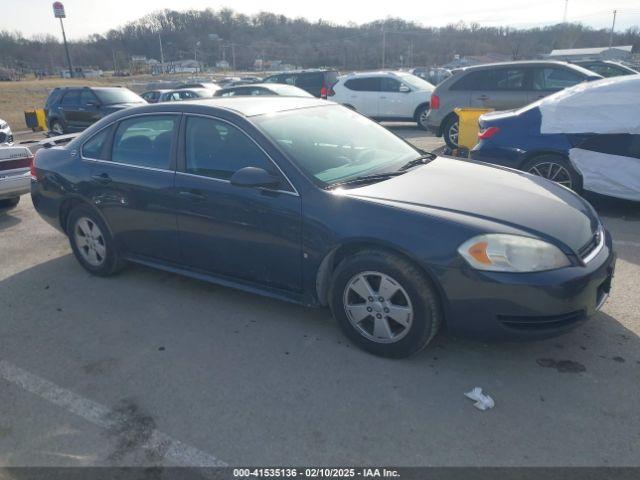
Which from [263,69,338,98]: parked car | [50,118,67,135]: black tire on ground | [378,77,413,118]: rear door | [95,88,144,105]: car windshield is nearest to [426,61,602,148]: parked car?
[378,77,413,118]: rear door

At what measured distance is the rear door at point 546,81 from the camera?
1034 centimetres

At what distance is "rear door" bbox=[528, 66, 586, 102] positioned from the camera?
10.3 metres

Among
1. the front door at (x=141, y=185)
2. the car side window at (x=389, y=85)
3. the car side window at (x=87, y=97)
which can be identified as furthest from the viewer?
the car side window at (x=389, y=85)

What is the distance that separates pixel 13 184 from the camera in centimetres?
676

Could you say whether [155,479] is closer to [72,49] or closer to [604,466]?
[604,466]

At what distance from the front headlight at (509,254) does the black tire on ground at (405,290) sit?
1.07ft

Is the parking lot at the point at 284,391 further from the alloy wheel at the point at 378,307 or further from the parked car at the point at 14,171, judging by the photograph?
the parked car at the point at 14,171

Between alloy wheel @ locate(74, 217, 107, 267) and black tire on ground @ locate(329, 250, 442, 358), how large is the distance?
2.51 meters

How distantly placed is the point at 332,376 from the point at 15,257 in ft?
13.5

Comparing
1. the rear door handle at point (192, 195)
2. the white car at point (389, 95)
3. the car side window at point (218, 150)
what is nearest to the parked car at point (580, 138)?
the car side window at point (218, 150)

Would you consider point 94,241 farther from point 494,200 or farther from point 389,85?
point 389,85

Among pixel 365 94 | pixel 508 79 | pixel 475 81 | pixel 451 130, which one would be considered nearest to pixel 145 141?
pixel 451 130

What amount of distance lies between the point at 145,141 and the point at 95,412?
231 centimetres

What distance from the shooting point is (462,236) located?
295cm
